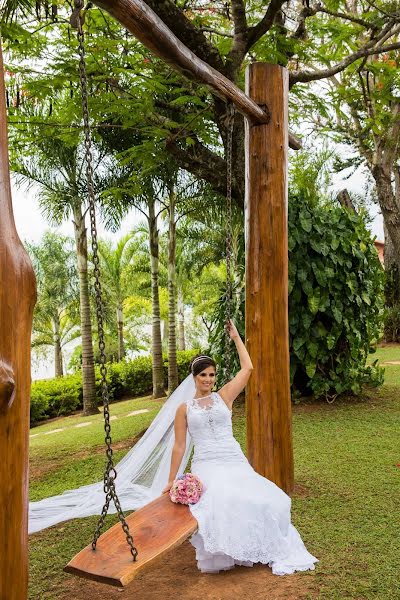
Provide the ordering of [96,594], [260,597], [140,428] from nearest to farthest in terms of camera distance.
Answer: [260,597], [96,594], [140,428]

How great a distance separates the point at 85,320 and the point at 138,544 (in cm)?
1149

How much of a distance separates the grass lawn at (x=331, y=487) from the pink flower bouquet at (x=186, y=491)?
2.64ft

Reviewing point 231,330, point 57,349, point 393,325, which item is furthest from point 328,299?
point 57,349

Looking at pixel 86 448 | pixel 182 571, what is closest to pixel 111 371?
pixel 86 448

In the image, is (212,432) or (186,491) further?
(212,432)

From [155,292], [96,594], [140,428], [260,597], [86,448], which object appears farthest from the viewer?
[155,292]

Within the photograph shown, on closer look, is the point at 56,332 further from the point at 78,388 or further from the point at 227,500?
the point at 227,500

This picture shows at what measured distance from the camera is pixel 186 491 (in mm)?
3879

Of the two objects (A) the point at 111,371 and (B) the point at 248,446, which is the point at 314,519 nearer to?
(B) the point at 248,446

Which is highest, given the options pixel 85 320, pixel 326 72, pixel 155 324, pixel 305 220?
pixel 326 72

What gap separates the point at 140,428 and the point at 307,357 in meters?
2.57

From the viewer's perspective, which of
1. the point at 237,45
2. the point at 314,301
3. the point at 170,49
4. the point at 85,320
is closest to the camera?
A: the point at 170,49

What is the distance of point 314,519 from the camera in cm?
487

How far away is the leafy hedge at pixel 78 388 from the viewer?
1559 cm
